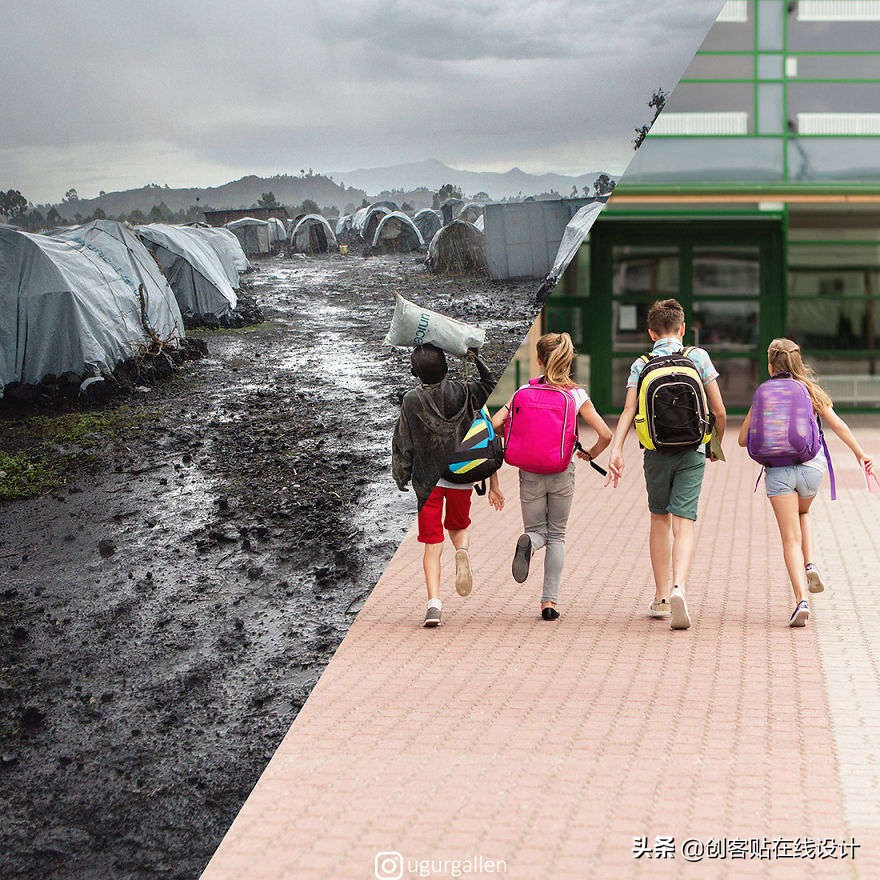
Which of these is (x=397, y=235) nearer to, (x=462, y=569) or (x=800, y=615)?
(x=462, y=569)

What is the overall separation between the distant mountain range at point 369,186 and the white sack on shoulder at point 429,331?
0.17 meters

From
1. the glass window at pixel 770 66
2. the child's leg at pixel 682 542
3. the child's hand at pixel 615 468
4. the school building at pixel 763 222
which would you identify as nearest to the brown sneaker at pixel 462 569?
the child's hand at pixel 615 468

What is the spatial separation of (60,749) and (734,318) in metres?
14.1

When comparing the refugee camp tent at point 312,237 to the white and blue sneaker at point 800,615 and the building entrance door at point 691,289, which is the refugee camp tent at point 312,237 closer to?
the white and blue sneaker at point 800,615

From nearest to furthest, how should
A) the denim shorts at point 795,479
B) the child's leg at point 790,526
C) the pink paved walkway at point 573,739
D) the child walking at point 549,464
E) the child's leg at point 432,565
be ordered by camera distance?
the pink paved walkway at point 573,739
the child's leg at point 432,565
the child walking at point 549,464
the denim shorts at point 795,479
the child's leg at point 790,526

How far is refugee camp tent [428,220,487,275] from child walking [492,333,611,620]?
2375mm

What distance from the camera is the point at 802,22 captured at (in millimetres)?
13664

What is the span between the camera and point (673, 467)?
4.80m

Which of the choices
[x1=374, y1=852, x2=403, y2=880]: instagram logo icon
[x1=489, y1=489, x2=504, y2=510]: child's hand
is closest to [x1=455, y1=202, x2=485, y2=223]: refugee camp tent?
[x1=374, y1=852, x2=403, y2=880]: instagram logo icon

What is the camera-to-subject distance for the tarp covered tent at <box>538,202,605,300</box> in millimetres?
1677

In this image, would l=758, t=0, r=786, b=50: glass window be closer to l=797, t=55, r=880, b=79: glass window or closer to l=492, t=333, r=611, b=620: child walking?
l=797, t=55, r=880, b=79: glass window

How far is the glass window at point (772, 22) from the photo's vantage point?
13531mm

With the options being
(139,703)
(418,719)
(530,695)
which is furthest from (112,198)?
(530,695)

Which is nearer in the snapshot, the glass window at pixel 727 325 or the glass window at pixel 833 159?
the glass window at pixel 833 159
